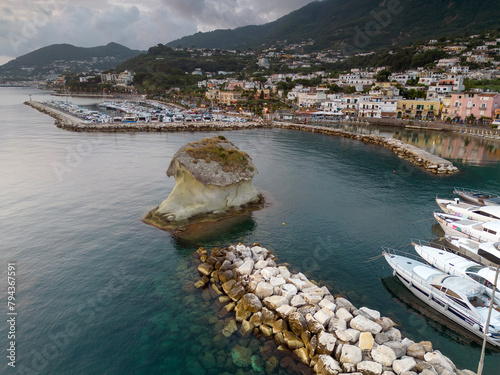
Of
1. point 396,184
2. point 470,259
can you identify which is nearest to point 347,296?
point 470,259

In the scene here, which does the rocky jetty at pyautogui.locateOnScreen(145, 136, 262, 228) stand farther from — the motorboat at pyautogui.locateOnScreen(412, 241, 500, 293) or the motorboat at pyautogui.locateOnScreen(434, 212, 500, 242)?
the motorboat at pyautogui.locateOnScreen(434, 212, 500, 242)

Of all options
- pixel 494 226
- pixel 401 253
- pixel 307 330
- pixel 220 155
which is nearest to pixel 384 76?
pixel 220 155

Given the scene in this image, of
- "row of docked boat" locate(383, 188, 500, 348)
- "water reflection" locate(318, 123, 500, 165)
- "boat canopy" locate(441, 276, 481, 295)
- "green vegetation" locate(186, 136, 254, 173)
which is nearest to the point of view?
"row of docked boat" locate(383, 188, 500, 348)

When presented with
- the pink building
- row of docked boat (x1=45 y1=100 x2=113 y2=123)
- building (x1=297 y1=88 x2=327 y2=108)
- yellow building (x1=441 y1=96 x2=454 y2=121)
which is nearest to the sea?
the pink building

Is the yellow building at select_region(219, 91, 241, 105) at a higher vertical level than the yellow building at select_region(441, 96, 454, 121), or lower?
higher

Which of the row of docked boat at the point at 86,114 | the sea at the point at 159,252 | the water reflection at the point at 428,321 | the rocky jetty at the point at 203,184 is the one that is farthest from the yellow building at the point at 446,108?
the row of docked boat at the point at 86,114

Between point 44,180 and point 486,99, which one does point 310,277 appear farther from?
point 486,99

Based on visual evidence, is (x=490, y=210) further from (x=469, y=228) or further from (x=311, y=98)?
(x=311, y=98)

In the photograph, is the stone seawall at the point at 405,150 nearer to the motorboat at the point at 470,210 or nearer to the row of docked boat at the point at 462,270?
the motorboat at the point at 470,210
